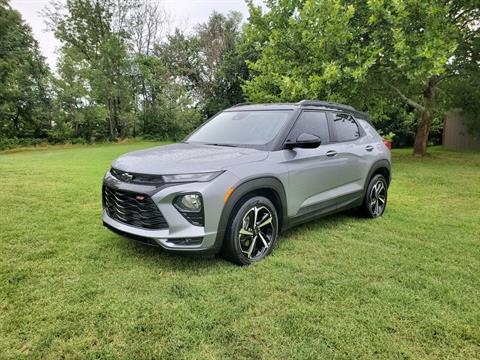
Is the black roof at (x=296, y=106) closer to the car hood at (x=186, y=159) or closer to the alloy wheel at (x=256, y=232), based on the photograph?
the car hood at (x=186, y=159)

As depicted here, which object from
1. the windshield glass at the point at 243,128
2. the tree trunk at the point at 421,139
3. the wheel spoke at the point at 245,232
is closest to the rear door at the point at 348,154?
the windshield glass at the point at 243,128

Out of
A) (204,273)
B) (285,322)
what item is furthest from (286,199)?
(285,322)

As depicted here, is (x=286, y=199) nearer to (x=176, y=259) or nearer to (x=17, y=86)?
(x=176, y=259)

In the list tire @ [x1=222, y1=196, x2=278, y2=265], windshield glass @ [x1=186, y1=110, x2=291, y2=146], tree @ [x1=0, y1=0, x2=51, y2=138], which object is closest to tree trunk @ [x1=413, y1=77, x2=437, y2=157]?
windshield glass @ [x1=186, y1=110, x2=291, y2=146]

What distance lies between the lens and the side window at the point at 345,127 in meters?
4.35

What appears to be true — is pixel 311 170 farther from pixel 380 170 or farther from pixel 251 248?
pixel 380 170

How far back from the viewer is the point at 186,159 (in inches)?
121

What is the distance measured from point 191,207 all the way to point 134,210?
570 mm

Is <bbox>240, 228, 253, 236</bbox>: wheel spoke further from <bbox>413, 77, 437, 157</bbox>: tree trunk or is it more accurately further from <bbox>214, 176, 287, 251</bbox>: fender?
<bbox>413, 77, 437, 157</bbox>: tree trunk

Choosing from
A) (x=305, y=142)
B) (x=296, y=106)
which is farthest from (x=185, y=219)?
(x=296, y=106)

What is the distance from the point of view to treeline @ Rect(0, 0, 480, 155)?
9.94 metres

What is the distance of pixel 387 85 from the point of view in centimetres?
1162

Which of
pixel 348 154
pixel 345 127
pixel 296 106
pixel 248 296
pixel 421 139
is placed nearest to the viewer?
pixel 248 296

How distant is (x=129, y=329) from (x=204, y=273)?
90 cm
